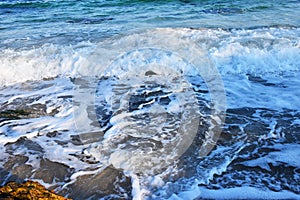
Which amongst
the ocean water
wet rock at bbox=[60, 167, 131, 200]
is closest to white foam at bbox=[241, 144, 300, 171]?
the ocean water

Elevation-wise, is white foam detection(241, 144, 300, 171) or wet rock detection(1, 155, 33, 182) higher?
wet rock detection(1, 155, 33, 182)

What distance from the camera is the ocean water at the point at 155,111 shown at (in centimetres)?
260

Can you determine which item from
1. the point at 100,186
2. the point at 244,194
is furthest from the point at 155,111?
the point at 244,194

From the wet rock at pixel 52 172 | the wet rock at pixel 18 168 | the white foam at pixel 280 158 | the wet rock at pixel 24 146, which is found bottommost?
the white foam at pixel 280 158

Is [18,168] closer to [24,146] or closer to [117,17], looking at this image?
[24,146]

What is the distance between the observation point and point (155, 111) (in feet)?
12.7

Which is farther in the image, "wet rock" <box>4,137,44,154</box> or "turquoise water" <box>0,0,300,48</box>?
"turquoise water" <box>0,0,300,48</box>

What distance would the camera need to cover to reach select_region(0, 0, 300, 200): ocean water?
2.60 m

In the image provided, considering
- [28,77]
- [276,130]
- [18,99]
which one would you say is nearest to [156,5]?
[28,77]

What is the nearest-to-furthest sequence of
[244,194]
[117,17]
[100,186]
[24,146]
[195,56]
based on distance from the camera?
[244,194]
[100,186]
[24,146]
[195,56]
[117,17]

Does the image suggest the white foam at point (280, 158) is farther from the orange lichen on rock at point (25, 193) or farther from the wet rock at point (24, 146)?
the wet rock at point (24, 146)

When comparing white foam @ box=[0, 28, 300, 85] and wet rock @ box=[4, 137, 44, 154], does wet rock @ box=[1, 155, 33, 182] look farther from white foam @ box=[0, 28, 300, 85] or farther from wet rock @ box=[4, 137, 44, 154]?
white foam @ box=[0, 28, 300, 85]

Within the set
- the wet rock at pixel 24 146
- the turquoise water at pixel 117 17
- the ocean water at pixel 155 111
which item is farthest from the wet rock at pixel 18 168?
the turquoise water at pixel 117 17

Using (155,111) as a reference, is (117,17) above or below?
above
